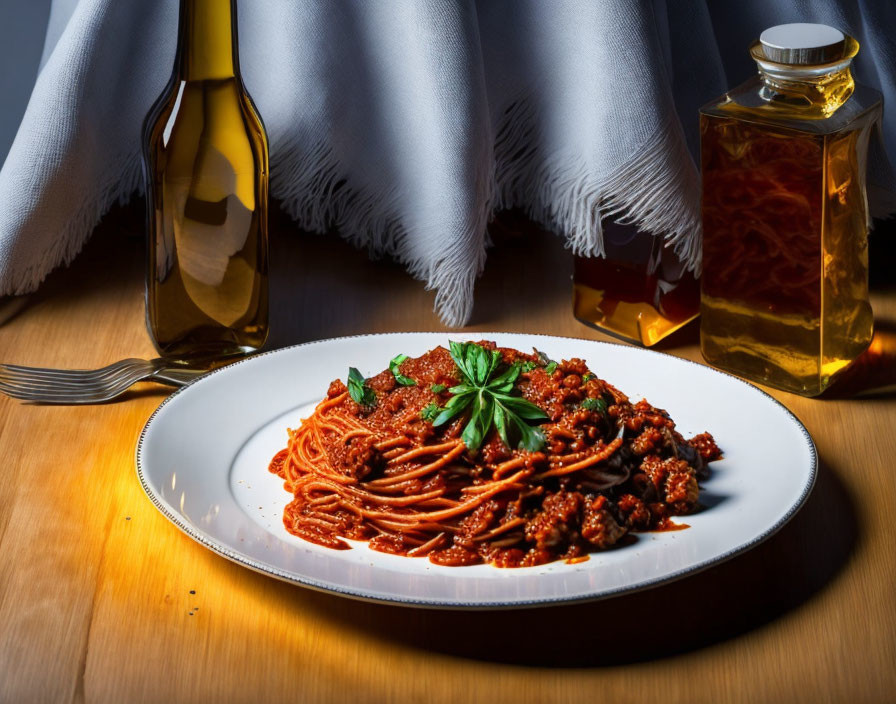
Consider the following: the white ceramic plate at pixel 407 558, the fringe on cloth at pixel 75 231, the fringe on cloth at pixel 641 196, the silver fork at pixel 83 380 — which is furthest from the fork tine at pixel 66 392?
the fringe on cloth at pixel 641 196

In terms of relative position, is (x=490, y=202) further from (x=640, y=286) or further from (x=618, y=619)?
(x=618, y=619)

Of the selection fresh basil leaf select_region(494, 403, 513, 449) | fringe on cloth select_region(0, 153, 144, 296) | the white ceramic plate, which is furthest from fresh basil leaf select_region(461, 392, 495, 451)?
fringe on cloth select_region(0, 153, 144, 296)

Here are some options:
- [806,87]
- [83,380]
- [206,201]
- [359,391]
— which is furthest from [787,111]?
[83,380]

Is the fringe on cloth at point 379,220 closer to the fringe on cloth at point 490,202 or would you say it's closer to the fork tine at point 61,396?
the fringe on cloth at point 490,202

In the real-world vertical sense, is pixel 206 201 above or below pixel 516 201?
above


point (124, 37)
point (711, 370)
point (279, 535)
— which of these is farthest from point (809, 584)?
point (124, 37)
